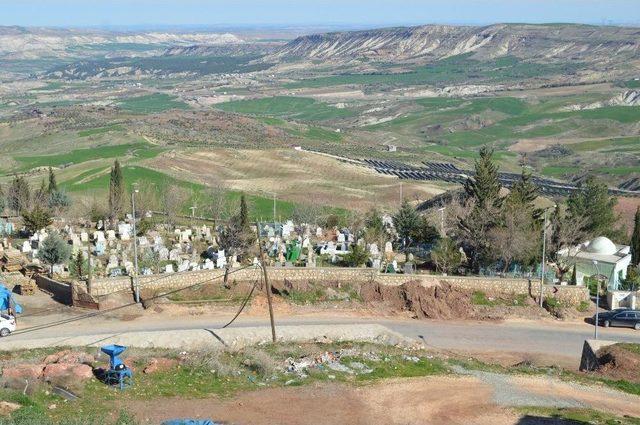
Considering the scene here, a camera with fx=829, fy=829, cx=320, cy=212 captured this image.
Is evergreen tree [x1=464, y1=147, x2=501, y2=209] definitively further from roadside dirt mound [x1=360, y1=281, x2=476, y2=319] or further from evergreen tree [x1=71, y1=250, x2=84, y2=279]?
evergreen tree [x1=71, y1=250, x2=84, y2=279]

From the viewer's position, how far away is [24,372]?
22.1 m

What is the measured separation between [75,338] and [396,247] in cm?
1941

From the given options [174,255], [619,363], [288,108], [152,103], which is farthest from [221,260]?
[152,103]

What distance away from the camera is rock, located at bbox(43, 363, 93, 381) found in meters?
22.1

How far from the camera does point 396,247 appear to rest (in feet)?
139

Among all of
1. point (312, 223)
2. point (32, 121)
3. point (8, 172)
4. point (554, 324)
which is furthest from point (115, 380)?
point (32, 121)

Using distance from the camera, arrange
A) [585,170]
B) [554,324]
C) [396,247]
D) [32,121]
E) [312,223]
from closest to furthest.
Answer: [554,324] < [396,247] < [312,223] < [585,170] < [32,121]

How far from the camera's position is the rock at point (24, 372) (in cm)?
2170

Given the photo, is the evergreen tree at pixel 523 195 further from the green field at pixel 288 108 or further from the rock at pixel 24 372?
the green field at pixel 288 108

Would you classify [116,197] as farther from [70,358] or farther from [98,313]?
[70,358]

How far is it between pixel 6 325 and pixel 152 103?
16266cm

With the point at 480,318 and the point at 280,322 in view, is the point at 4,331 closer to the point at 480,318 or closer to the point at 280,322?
the point at 280,322

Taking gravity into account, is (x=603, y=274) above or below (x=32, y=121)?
below

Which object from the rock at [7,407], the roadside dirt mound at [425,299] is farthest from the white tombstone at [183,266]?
the rock at [7,407]
